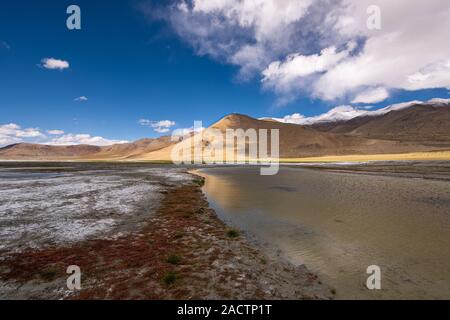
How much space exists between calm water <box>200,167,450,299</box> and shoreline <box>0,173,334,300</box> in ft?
3.49

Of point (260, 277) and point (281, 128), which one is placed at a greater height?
point (281, 128)

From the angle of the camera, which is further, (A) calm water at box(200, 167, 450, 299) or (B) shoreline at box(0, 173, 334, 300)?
(A) calm water at box(200, 167, 450, 299)

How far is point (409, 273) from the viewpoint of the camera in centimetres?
666

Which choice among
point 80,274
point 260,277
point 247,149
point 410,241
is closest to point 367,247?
point 410,241

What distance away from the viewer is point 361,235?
10.0 meters

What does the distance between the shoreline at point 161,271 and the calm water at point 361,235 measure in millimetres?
1063

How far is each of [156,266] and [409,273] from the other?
708 centimetres

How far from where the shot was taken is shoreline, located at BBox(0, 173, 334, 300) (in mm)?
5719

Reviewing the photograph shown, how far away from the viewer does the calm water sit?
6.29 meters

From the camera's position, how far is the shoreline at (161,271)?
5.72 meters
